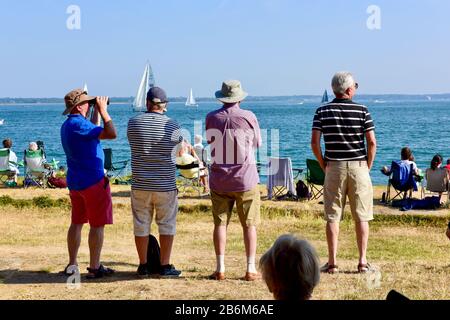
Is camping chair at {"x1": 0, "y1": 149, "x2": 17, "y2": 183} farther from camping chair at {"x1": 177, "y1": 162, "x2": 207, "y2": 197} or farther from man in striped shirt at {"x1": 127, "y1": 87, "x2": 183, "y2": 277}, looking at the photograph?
man in striped shirt at {"x1": 127, "y1": 87, "x2": 183, "y2": 277}

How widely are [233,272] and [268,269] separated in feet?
9.91

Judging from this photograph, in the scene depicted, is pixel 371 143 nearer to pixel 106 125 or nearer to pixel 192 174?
pixel 106 125

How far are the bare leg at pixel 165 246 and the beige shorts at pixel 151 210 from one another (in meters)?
0.04

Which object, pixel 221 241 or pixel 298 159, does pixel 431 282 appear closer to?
pixel 221 241

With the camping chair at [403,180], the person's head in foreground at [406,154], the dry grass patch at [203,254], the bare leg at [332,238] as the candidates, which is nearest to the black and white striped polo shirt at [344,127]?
the bare leg at [332,238]

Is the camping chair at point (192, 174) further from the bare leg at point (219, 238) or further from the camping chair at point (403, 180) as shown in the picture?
the bare leg at point (219, 238)

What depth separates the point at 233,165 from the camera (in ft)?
17.5

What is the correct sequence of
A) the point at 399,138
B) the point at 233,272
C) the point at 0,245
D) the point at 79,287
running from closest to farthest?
the point at 79,287
the point at 233,272
the point at 0,245
the point at 399,138

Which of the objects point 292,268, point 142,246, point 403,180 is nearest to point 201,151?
point 403,180

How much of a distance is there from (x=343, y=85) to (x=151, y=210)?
1.77m

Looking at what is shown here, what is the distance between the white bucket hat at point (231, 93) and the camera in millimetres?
5375

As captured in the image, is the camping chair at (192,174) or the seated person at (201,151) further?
the seated person at (201,151)
